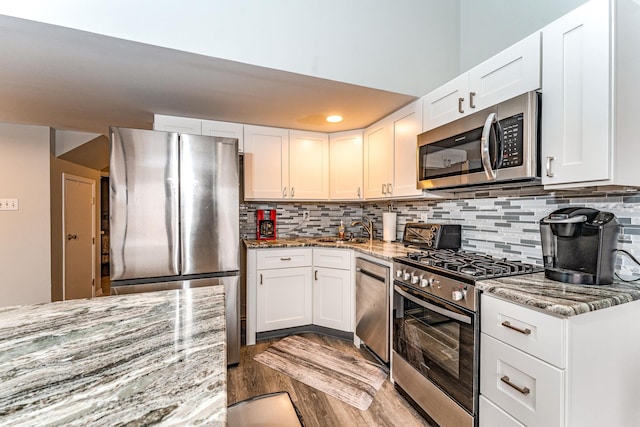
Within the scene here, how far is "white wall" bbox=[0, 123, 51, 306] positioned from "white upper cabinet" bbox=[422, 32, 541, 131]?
4.02m

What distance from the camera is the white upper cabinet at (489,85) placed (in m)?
1.52

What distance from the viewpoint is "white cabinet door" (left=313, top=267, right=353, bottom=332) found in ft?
9.01

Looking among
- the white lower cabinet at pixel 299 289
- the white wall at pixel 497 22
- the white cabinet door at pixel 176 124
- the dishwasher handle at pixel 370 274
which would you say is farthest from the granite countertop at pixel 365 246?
the white wall at pixel 497 22

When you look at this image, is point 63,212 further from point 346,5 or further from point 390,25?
point 390,25

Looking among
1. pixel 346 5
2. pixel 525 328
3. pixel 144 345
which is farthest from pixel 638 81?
pixel 144 345

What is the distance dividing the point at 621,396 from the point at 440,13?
277 cm

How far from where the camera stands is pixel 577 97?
133 centimetres

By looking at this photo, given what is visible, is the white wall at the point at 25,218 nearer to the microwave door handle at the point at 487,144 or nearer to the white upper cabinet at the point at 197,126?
the white upper cabinet at the point at 197,126

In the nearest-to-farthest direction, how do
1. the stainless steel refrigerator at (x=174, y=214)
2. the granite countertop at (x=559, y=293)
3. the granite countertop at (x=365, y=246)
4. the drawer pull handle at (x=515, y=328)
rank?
the granite countertop at (x=559, y=293)
the drawer pull handle at (x=515, y=328)
the stainless steel refrigerator at (x=174, y=214)
the granite countertop at (x=365, y=246)

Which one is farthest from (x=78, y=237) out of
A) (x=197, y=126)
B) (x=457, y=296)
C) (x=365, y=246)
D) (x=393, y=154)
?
(x=457, y=296)

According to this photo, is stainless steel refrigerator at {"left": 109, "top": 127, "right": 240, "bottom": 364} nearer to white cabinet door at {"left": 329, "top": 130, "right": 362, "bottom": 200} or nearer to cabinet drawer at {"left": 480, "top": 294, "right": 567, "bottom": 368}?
white cabinet door at {"left": 329, "top": 130, "right": 362, "bottom": 200}

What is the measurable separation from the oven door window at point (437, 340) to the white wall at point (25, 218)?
3.80m

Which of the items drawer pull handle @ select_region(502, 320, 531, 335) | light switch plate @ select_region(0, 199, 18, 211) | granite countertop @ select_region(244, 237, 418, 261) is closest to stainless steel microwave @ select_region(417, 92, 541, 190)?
granite countertop @ select_region(244, 237, 418, 261)

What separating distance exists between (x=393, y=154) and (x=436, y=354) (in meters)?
1.63
